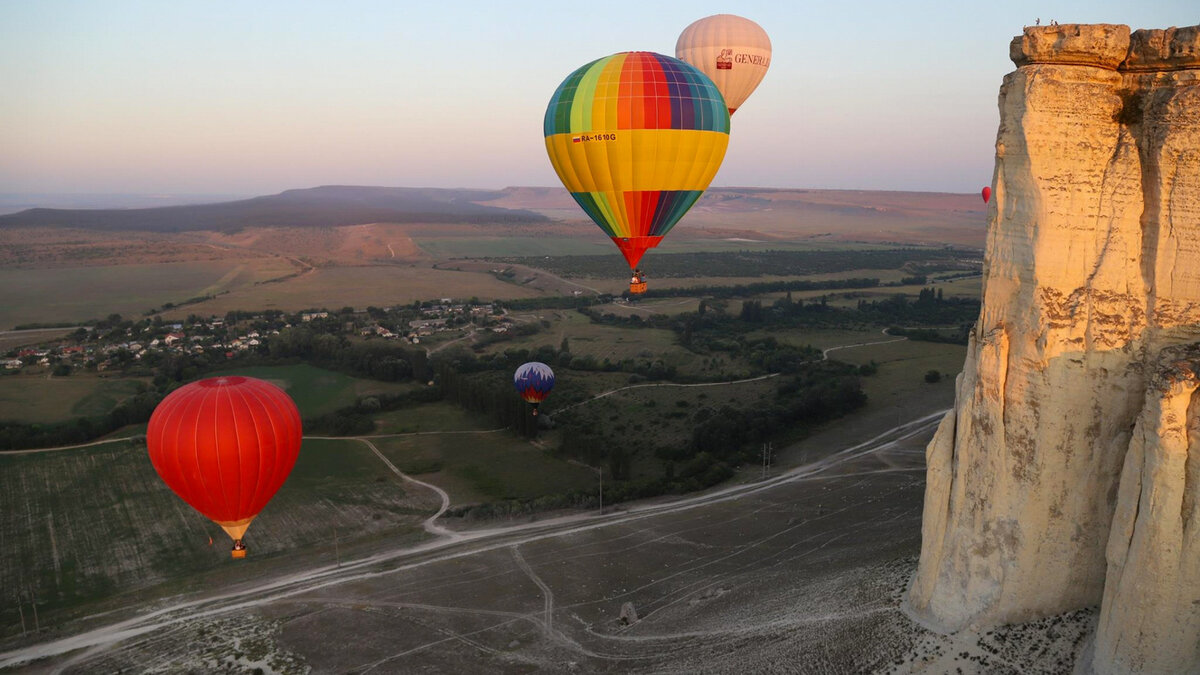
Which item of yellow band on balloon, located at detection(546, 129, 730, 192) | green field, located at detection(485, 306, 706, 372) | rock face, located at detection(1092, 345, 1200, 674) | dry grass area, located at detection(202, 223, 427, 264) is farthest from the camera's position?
dry grass area, located at detection(202, 223, 427, 264)

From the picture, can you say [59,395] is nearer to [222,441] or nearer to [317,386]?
[317,386]

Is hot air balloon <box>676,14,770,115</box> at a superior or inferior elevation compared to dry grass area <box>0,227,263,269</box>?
superior

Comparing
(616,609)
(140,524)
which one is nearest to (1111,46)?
(616,609)

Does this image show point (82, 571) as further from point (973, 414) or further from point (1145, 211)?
point (1145, 211)

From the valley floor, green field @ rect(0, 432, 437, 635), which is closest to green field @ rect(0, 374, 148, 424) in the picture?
green field @ rect(0, 432, 437, 635)

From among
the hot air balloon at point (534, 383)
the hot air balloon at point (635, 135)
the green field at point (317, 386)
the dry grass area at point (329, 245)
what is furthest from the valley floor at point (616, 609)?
the dry grass area at point (329, 245)

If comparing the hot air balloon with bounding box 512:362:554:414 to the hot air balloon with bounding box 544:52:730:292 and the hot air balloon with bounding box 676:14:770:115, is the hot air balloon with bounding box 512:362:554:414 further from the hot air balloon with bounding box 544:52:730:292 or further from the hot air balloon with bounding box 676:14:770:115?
the hot air balloon with bounding box 676:14:770:115

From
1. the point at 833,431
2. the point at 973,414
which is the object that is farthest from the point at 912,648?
the point at 833,431
